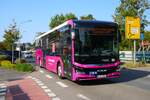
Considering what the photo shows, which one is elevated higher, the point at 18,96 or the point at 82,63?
the point at 82,63

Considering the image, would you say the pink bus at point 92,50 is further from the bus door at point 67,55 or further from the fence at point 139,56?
the fence at point 139,56

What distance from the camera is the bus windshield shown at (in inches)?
643

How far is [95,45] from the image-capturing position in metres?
16.5

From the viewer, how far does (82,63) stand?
1627 cm

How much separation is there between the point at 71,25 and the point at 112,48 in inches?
85.2

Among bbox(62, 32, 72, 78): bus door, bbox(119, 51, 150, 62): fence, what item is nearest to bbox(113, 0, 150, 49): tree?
bbox(119, 51, 150, 62): fence

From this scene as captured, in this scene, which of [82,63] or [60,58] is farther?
[60,58]

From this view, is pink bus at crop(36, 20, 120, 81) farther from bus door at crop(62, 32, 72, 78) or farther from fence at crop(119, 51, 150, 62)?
fence at crop(119, 51, 150, 62)

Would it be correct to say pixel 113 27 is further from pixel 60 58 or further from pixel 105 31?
pixel 60 58

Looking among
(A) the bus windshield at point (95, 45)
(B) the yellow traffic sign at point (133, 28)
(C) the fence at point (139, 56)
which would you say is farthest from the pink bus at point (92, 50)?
(C) the fence at point (139, 56)

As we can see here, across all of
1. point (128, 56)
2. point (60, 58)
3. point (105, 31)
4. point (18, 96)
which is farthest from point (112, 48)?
point (128, 56)

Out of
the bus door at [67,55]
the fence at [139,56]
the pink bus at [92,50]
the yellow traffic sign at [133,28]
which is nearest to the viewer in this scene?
the pink bus at [92,50]

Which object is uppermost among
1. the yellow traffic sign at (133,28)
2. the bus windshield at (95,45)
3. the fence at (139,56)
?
the yellow traffic sign at (133,28)

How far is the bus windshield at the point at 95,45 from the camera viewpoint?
16.3 meters
